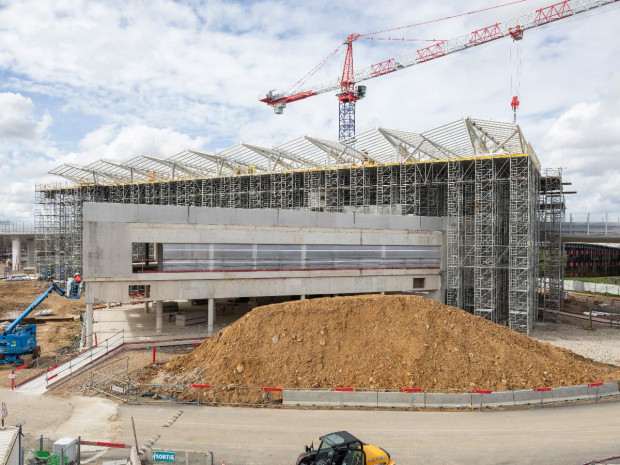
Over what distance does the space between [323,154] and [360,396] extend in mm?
29791

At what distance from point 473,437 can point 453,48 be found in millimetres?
60519

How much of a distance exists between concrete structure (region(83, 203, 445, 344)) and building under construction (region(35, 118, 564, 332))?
11.1 feet

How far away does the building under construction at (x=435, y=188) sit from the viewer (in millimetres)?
31156

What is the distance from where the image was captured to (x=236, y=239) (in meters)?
27.4

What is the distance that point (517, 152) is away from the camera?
31.1m

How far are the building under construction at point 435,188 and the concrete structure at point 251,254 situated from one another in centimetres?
338

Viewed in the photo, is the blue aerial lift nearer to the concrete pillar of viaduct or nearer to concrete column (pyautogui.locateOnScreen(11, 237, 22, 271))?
concrete column (pyautogui.locateOnScreen(11, 237, 22, 271))

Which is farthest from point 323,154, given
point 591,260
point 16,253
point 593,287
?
point 16,253

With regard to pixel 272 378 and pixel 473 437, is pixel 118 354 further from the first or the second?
pixel 473 437

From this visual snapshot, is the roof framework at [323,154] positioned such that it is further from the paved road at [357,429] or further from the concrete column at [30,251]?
the concrete column at [30,251]

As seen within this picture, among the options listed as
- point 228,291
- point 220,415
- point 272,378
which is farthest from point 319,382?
point 228,291

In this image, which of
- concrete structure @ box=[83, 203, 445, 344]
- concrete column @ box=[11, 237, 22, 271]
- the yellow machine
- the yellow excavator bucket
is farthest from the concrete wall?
concrete column @ box=[11, 237, 22, 271]

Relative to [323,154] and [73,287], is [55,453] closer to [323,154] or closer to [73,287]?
[73,287]

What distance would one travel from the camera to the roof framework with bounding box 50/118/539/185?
32.1 meters
